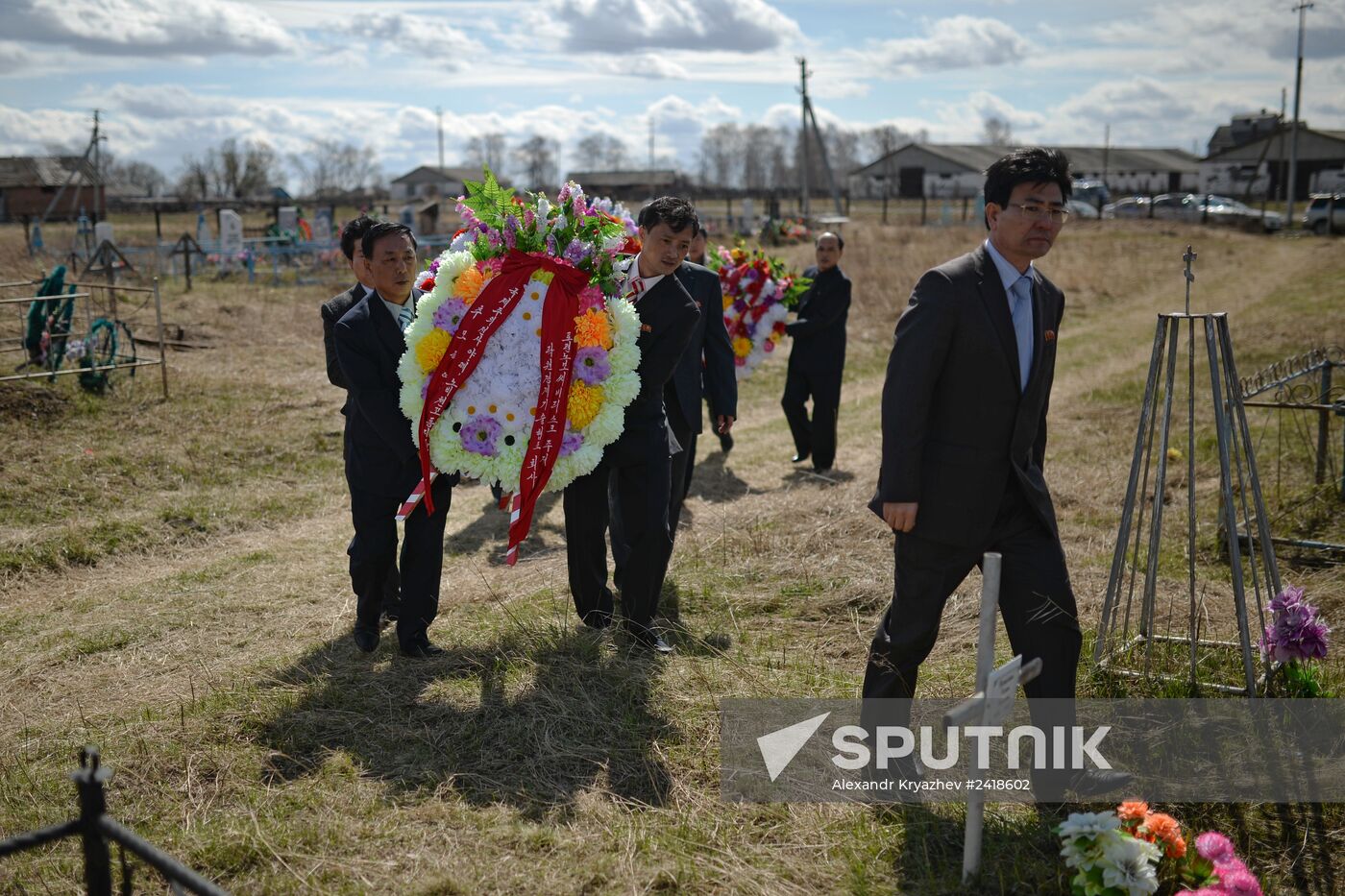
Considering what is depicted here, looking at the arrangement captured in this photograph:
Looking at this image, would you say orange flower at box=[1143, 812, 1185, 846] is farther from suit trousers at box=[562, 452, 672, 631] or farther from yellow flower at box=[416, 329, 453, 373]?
yellow flower at box=[416, 329, 453, 373]

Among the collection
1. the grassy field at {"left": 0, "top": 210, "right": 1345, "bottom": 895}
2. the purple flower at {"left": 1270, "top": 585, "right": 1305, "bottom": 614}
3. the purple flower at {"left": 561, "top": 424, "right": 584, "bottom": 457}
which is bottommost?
the grassy field at {"left": 0, "top": 210, "right": 1345, "bottom": 895}

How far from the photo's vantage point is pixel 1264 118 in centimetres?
9481

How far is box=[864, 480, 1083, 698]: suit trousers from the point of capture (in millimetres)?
3740

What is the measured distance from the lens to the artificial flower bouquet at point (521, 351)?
197 inches

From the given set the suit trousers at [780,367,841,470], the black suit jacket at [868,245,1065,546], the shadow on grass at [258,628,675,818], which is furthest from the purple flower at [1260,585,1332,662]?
the suit trousers at [780,367,841,470]

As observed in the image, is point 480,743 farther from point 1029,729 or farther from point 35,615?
point 35,615

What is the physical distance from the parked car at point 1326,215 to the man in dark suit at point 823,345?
36.5m

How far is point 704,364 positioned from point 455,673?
341 cm

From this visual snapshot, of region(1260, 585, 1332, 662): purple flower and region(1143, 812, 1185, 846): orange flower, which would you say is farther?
region(1260, 585, 1332, 662): purple flower

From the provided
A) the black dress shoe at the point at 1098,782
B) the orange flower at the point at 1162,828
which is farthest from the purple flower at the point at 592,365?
the orange flower at the point at 1162,828

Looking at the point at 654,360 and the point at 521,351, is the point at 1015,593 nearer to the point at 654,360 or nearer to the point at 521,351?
the point at 654,360

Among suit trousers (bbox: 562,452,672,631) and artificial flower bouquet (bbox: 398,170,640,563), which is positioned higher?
artificial flower bouquet (bbox: 398,170,640,563)

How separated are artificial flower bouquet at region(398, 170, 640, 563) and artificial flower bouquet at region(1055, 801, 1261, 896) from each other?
8.61ft

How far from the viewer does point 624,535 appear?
543cm
